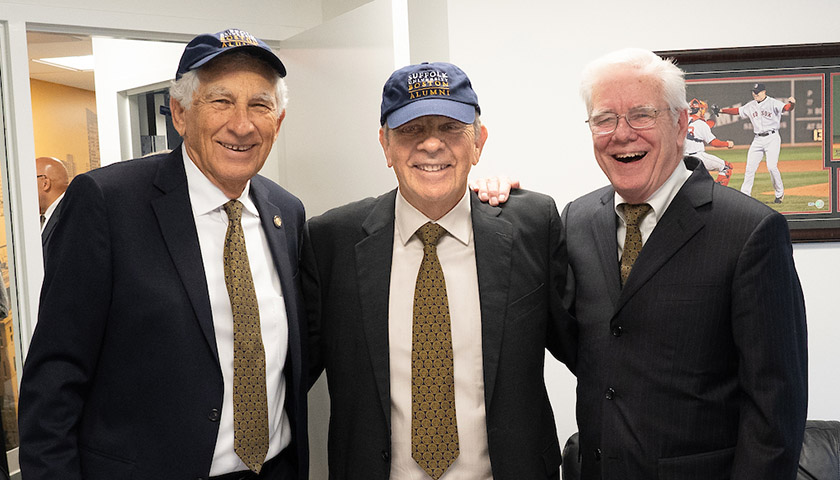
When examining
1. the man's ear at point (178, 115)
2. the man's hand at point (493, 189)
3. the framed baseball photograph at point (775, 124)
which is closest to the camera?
the man's ear at point (178, 115)

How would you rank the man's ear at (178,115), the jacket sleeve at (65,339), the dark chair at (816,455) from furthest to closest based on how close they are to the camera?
1. the dark chair at (816,455)
2. the man's ear at (178,115)
3. the jacket sleeve at (65,339)

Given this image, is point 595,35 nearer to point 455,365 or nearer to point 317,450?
point 455,365

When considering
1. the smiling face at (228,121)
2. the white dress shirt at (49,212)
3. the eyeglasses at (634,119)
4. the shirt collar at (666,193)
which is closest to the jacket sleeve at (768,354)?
the shirt collar at (666,193)

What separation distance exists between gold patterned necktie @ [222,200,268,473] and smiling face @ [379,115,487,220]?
1.52 ft

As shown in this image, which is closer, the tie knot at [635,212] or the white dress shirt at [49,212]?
the tie knot at [635,212]

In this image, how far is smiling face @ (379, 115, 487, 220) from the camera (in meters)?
1.85

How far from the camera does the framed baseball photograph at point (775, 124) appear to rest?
308 cm

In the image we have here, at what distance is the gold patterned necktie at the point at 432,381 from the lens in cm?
178

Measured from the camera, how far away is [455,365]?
6.03ft

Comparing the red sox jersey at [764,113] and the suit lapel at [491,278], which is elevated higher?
the red sox jersey at [764,113]

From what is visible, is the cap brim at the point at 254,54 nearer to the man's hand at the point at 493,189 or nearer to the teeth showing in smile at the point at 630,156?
the man's hand at the point at 493,189

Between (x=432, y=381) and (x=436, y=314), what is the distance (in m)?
0.16

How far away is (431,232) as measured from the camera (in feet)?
6.26

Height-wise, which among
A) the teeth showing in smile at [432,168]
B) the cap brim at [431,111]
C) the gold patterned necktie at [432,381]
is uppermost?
the cap brim at [431,111]
